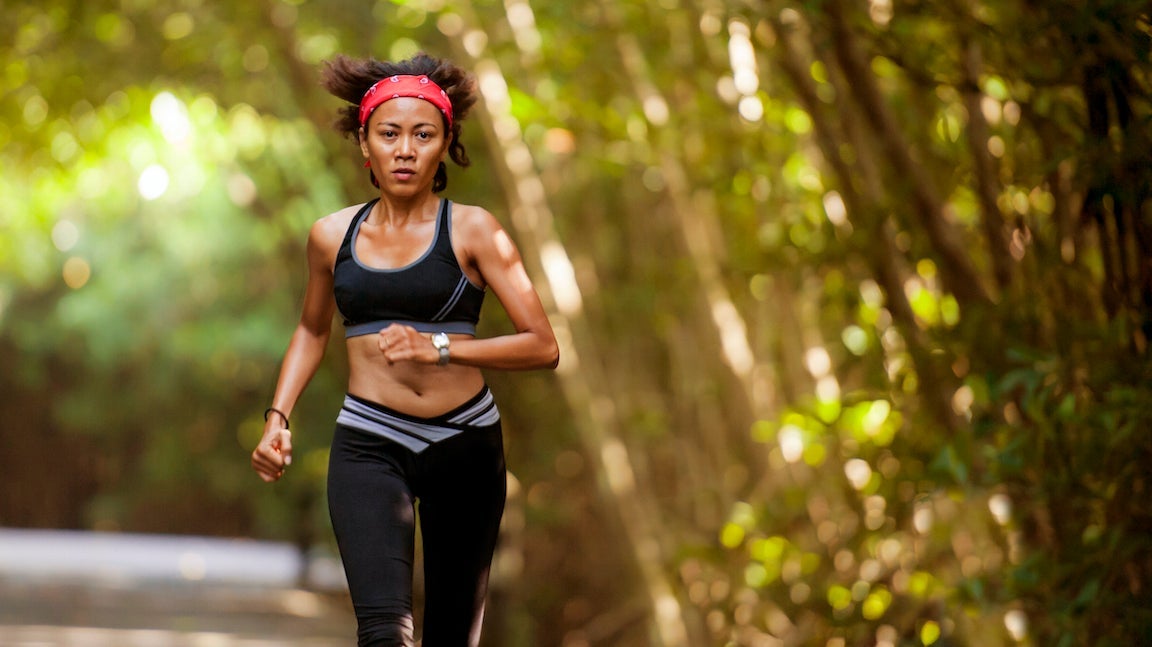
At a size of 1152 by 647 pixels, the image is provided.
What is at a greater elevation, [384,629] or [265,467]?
[265,467]

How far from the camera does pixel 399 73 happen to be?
2896 millimetres

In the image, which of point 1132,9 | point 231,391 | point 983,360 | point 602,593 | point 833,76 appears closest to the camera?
point 1132,9

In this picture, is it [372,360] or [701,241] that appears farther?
[701,241]

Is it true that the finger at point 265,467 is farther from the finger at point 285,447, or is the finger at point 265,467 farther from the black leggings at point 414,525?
the black leggings at point 414,525

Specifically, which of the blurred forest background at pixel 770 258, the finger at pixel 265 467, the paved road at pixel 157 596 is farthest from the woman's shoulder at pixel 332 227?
the paved road at pixel 157 596

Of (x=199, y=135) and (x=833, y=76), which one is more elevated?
(x=833, y=76)

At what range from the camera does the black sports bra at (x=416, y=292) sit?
282 cm

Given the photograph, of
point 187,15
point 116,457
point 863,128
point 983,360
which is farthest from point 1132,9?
point 116,457

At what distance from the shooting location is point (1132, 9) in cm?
315

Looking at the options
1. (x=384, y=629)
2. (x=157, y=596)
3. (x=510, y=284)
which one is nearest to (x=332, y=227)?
(x=510, y=284)

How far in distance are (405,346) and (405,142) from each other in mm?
364

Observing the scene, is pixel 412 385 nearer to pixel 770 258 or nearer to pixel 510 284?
pixel 510 284

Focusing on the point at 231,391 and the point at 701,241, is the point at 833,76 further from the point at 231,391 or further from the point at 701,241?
the point at 231,391

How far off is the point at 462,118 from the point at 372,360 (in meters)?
0.47
